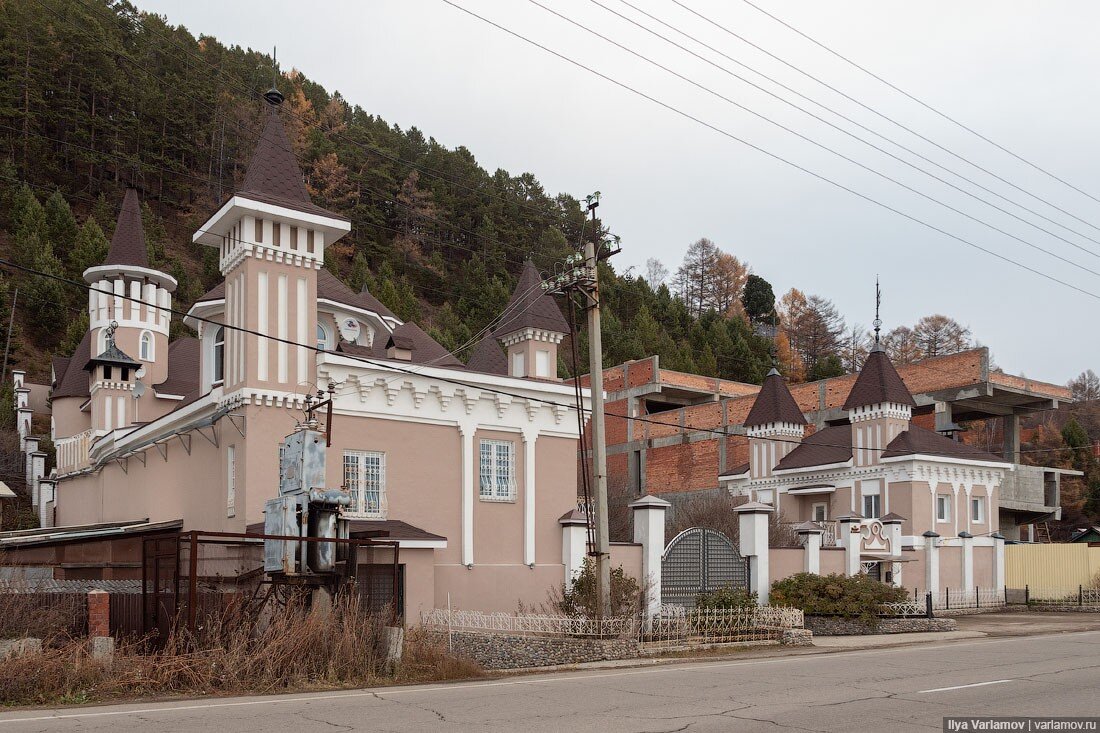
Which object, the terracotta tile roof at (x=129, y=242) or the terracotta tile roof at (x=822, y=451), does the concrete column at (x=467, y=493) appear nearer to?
the terracotta tile roof at (x=822, y=451)

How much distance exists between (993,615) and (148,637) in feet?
104

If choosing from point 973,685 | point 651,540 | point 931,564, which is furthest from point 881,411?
point 973,685

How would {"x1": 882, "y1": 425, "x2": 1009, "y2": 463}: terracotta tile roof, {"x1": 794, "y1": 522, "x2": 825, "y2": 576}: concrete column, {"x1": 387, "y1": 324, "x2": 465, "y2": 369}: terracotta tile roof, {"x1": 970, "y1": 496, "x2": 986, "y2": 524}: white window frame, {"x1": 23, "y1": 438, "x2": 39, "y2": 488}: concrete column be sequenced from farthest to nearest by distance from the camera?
{"x1": 23, "y1": 438, "x2": 39, "y2": 488}: concrete column < {"x1": 970, "y1": 496, "x2": 986, "y2": 524}: white window frame < {"x1": 882, "y1": 425, "x2": 1009, "y2": 463}: terracotta tile roof < {"x1": 387, "y1": 324, "x2": 465, "y2": 369}: terracotta tile roof < {"x1": 794, "y1": 522, "x2": 825, "y2": 576}: concrete column

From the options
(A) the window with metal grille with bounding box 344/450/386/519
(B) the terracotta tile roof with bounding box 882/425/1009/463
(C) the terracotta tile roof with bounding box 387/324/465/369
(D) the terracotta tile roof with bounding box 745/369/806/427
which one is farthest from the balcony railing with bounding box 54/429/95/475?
(B) the terracotta tile roof with bounding box 882/425/1009/463

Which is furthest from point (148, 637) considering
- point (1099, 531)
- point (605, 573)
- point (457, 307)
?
point (457, 307)

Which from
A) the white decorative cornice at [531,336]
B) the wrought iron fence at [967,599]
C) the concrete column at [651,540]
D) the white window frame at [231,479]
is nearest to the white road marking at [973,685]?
the concrete column at [651,540]

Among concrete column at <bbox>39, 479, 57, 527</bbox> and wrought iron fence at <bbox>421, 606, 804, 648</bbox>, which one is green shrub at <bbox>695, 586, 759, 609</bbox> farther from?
concrete column at <bbox>39, 479, 57, 527</bbox>

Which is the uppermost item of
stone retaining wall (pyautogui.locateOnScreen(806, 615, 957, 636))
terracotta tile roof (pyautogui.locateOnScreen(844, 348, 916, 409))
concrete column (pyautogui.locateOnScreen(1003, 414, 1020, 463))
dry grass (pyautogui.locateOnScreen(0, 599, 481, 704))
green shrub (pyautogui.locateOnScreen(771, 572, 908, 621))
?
terracotta tile roof (pyautogui.locateOnScreen(844, 348, 916, 409))

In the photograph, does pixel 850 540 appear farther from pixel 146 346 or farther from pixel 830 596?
pixel 146 346

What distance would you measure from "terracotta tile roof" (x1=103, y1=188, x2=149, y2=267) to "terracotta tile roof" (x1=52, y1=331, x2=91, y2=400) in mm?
5784

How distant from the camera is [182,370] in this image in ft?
144

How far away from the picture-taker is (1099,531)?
53.8 metres

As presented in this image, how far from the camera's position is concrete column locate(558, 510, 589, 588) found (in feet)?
80.1

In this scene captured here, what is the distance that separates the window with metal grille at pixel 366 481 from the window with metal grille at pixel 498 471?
9.85 feet
